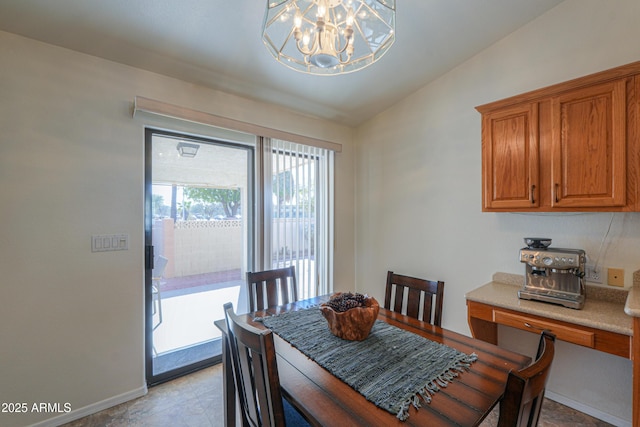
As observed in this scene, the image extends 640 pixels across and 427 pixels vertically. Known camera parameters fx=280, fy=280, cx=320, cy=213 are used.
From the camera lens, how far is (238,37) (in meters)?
1.94

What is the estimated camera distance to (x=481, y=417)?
2.91 feet

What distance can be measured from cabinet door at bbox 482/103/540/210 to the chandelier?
1.15m

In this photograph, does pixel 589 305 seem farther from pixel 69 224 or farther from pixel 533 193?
pixel 69 224

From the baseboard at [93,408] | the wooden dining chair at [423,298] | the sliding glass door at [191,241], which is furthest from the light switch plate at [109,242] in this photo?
the wooden dining chair at [423,298]

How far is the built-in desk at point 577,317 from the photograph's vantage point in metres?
1.42

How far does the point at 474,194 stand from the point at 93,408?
3350 mm

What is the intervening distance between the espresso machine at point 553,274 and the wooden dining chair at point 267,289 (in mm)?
1658

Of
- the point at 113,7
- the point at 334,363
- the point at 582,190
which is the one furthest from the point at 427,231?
the point at 113,7

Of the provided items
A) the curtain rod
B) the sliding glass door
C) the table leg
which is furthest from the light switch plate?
the table leg

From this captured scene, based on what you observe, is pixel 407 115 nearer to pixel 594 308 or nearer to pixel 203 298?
pixel 594 308

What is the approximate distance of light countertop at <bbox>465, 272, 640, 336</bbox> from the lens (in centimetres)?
149

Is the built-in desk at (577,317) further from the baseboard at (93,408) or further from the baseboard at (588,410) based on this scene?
the baseboard at (93,408)

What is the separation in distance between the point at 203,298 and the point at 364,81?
8.41ft

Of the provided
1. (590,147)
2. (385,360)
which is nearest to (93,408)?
(385,360)
